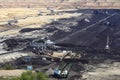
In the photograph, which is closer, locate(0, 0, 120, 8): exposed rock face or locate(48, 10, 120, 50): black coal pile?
locate(48, 10, 120, 50): black coal pile

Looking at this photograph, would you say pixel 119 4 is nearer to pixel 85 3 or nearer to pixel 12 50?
pixel 85 3

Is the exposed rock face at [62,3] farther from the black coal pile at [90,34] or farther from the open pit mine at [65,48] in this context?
the open pit mine at [65,48]

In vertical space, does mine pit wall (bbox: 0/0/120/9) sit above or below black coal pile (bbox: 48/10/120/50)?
below

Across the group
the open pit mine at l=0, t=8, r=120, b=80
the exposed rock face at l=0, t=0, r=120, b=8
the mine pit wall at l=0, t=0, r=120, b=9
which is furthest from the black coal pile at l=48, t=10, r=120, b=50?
the exposed rock face at l=0, t=0, r=120, b=8

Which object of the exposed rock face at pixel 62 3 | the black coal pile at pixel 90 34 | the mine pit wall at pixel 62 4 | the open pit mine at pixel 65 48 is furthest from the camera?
the exposed rock face at pixel 62 3

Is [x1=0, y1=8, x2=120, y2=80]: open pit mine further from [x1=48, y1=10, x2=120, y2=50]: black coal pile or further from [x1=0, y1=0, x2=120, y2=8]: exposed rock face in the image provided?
[x1=0, y1=0, x2=120, y2=8]: exposed rock face

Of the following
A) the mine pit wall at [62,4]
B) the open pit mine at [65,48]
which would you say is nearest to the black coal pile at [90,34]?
the open pit mine at [65,48]

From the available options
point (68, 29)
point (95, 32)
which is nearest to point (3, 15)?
point (68, 29)

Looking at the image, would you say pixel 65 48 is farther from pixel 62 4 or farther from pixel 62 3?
pixel 62 3
